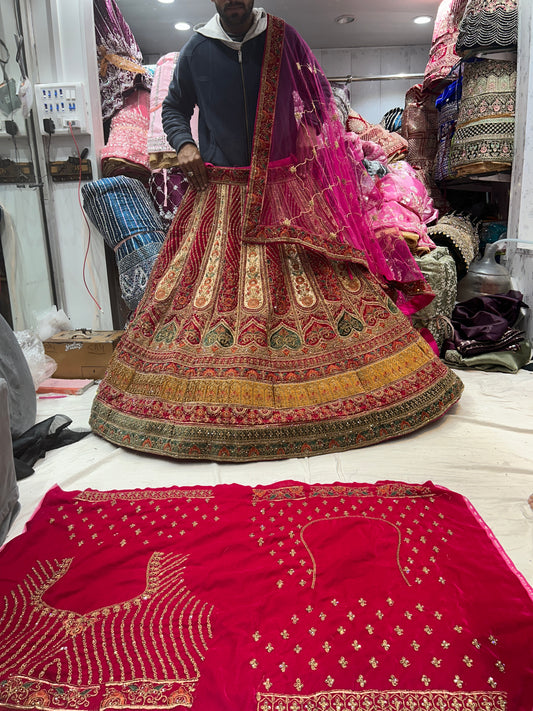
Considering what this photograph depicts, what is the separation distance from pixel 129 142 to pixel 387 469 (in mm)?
2523

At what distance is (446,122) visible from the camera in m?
3.68

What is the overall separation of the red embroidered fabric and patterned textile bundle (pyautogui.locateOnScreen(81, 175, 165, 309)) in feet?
5.44

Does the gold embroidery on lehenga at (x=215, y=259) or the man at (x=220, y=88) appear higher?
the man at (x=220, y=88)

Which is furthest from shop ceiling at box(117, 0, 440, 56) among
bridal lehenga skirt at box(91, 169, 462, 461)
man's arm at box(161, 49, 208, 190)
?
bridal lehenga skirt at box(91, 169, 462, 461)

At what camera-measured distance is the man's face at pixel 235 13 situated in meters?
1.81

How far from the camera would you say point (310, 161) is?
2021 mm

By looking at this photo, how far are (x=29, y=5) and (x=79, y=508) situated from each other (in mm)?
2916

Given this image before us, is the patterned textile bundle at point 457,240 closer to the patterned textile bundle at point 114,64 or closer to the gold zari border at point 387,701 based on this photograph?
the patterned textile bundle at point 114,64

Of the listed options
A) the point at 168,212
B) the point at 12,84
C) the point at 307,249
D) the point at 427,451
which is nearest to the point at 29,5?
the point at 12,84

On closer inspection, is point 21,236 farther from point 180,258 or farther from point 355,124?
point 355,124

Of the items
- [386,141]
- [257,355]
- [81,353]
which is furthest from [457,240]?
[81,353]

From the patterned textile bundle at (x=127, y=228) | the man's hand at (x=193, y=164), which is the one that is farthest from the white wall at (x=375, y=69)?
the man's hand at (x=193, y=164)

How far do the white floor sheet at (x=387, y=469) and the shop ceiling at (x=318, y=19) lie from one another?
112 inches

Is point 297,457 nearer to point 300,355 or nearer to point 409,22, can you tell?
point 300,355
